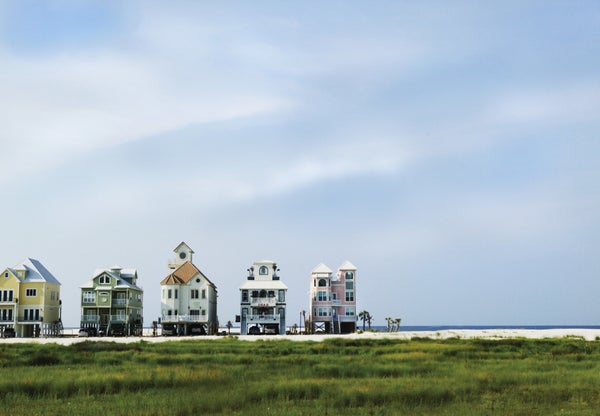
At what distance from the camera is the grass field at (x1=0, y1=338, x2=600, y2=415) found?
22531 mm

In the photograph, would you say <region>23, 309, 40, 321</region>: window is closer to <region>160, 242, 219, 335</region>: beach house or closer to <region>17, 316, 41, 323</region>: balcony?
<region>17, 316, 41, 323</region>: balcony

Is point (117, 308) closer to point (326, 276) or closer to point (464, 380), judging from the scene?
point (326, 276)

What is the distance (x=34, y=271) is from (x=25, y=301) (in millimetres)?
4344

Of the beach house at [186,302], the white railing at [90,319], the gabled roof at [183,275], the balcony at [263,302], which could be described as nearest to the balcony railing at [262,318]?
the balcony at [263,302]

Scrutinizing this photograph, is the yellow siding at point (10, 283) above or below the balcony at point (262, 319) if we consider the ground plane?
above

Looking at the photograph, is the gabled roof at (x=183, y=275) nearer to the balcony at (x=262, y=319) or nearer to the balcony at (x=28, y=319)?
the balcony at (x=262, y=319)

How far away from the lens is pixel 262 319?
9475cm

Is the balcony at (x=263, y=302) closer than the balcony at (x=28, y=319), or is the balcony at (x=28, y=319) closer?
the balcony at (x=28, y=319)

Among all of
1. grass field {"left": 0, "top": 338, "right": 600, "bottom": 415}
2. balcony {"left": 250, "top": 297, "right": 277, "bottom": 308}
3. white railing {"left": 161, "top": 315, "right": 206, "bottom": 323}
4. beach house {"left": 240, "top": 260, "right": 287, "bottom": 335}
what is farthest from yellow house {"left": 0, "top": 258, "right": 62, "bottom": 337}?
grass field {"left": 0, "top": 338, "right": 600, "bottom": 415}

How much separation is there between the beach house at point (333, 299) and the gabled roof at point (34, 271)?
37.3m

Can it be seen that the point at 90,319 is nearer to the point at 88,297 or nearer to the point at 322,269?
the point at 88,297

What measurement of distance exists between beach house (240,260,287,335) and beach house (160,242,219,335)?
553 centimetres

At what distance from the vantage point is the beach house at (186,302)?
95.4 meters

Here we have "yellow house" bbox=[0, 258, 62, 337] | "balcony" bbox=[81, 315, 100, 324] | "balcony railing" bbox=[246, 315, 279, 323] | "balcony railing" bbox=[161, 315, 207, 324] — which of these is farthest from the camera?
"balcony" bbox=[81, 315, 100, 324]
